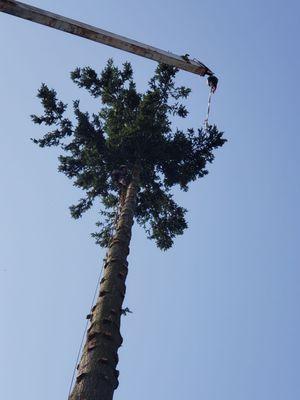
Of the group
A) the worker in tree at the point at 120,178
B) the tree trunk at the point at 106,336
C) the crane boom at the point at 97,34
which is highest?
the crane boom at the point at 97,34

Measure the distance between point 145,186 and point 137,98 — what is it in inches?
146

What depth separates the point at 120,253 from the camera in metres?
10.1

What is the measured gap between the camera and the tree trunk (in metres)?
6.29

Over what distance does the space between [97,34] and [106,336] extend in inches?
388

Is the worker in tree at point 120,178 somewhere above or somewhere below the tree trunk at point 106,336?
above

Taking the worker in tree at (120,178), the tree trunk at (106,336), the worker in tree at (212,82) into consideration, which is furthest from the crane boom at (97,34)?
the tree trunk at (106,336)

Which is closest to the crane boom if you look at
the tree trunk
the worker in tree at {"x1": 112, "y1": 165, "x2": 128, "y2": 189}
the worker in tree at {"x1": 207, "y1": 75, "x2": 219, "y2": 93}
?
the worker in tree at {"x1": 207, "y1": 75, "x2": 219, "y2": 93}

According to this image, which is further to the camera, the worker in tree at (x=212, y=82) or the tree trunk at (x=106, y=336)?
the worker in tree at (x=212, y=82)

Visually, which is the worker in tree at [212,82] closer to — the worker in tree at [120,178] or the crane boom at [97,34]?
the crane boom at [97,34]

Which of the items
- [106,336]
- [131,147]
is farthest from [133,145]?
[106,336]

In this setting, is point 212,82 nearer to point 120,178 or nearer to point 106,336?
point 120,178

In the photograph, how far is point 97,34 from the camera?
13.4 metres

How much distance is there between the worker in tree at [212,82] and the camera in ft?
47.7

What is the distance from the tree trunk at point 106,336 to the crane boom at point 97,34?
21.7 feet
